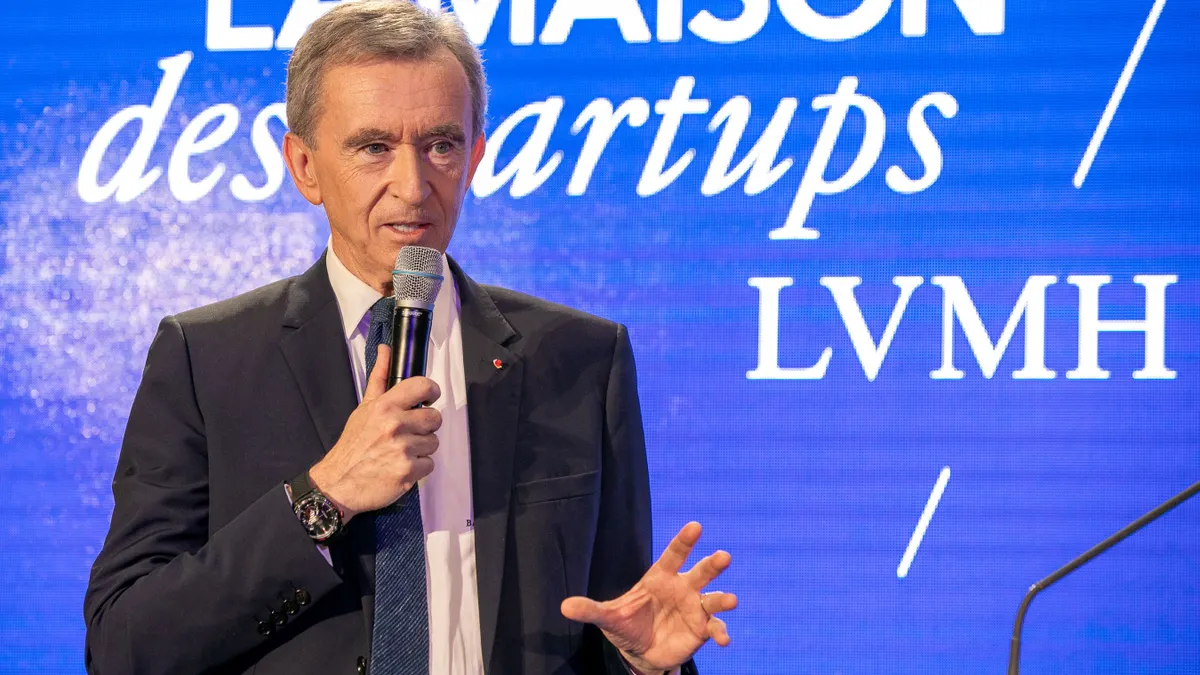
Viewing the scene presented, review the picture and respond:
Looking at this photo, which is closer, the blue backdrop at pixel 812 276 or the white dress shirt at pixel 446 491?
the white dress shirt at pixel 446 491

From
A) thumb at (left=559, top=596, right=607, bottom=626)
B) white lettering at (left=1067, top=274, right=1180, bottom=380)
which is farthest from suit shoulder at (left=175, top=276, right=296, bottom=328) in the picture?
white lettering at (left=1067, top=274, right=1180, bottom=380)

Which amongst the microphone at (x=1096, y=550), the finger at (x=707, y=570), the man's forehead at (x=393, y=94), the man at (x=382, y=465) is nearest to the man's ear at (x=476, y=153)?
the man at (x=382, y=465)

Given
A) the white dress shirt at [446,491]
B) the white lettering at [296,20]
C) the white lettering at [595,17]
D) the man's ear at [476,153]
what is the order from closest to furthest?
the white dress shirt at [446,491] → the man's ear at [476,153] → the white lettering at [595,17] → the white lettering at [296,20]

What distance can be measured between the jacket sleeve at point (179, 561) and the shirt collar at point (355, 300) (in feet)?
0.75

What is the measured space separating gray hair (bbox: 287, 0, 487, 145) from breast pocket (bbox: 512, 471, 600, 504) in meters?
0.52

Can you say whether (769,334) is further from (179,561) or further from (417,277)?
(179,561)

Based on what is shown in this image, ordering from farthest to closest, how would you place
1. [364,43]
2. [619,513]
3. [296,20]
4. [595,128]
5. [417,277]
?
[296,20]
[595,128]
[619,513]
[364,43]
[417,277]

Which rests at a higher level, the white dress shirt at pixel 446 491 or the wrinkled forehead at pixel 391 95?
the wrinkled forehead at pixel 391 95

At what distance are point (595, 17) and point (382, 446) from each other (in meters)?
1.84

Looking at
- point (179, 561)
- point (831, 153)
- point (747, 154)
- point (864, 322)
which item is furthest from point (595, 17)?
point (179, 561)

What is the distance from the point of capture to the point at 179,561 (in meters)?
1.58

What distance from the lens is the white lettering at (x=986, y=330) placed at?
9.33ft

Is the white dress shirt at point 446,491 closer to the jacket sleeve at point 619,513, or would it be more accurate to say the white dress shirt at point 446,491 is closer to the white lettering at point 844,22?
the jacket sleeve at point 619,513

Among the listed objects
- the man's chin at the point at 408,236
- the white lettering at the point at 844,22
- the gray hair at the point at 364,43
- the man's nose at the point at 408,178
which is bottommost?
the man's chin at the point at 408,236
